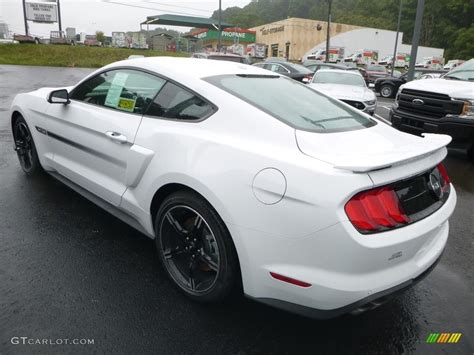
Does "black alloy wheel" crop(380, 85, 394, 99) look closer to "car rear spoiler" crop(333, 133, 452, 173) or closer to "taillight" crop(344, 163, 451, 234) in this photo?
"car rear spoiler" crop(333, 133, 452, 173)

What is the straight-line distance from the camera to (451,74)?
7.82m

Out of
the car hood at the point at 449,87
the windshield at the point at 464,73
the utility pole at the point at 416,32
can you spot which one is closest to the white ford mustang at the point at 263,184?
the car hood at the point at 449,87

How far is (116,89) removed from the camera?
10.8 feet

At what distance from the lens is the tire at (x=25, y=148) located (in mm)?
4402

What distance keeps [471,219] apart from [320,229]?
10.5 ft

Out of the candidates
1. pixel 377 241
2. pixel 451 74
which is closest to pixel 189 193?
pixel 377 241

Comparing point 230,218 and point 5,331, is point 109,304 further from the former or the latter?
point 230,218

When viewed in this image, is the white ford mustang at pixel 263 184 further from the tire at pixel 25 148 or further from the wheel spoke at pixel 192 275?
the tire at pixel 25 148

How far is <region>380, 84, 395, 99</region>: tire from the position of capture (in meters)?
18.8

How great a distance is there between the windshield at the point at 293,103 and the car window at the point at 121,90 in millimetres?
539

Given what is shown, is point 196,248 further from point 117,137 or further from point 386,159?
point 386,159

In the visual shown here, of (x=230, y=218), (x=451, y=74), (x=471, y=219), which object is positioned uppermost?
(x=451, y=74)

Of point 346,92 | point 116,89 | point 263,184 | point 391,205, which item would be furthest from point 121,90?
point 346,92

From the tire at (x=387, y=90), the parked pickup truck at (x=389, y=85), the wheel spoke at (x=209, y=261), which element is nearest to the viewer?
the wheel spoke at (x=209, y=261)
